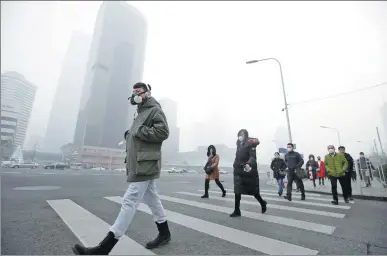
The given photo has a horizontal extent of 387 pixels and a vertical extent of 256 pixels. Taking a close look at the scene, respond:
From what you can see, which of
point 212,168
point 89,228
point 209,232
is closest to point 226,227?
point 209,232

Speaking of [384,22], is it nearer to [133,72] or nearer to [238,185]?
[238,185]

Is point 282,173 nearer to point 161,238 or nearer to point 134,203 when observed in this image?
point 161,238

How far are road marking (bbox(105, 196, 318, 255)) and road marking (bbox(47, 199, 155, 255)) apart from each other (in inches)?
43.6

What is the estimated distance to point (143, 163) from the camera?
8.57ft

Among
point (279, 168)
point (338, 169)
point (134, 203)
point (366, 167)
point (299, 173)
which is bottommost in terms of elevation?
point (134, 203)

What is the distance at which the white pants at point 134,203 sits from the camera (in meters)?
2.39

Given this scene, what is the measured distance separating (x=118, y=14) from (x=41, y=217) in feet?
589

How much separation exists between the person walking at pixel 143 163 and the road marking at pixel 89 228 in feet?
0.68

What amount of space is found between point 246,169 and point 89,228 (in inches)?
121

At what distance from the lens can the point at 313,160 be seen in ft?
48.1

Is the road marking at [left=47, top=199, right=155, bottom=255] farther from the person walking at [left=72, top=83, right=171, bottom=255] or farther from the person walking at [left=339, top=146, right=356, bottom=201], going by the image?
the person walking at [left=339, top=146, right=356, bottom=201]

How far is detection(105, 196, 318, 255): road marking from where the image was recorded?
2.53 m

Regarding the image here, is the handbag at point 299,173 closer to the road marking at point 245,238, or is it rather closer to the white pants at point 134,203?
the road marking at point 245,238

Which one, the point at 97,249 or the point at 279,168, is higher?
the point at 279,168
